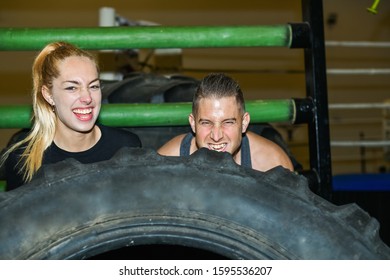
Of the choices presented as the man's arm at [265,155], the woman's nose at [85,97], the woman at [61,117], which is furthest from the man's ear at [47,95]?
the man's arm at [265,155]

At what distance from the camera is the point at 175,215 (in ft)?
2.29

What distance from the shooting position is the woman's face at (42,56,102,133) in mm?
1217

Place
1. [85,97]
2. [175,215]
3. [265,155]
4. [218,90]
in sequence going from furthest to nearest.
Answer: [265,155] → [218,90] → [85,97] → [175,215]

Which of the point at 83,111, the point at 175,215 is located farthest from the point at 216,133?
the point at 175,215

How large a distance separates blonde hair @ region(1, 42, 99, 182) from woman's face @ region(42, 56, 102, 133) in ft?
0.06

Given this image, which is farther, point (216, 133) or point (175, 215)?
point (216, 133)

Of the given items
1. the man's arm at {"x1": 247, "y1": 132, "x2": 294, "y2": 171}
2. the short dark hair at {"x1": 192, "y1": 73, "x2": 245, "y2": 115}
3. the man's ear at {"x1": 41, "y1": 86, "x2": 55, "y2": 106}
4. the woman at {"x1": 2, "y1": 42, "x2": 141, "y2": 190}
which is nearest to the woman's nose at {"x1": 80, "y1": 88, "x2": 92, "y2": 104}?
the woman at {"x1": 2, "y1": 42, "x2": 141, "y2": 190}

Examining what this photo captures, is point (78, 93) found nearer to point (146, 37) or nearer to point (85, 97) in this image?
point (85, 97)

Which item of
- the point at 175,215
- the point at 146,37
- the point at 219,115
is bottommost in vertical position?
the point at 175,215

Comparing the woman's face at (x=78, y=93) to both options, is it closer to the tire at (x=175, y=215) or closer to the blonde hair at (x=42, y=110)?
the blonde hair at (x=42, y=110)

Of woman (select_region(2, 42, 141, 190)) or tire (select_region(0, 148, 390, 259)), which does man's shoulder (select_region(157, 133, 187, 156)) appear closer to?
woman (select_region(2, 42, 141, 190))

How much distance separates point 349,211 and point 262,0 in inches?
266

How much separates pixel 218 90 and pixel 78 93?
0.31 meters
